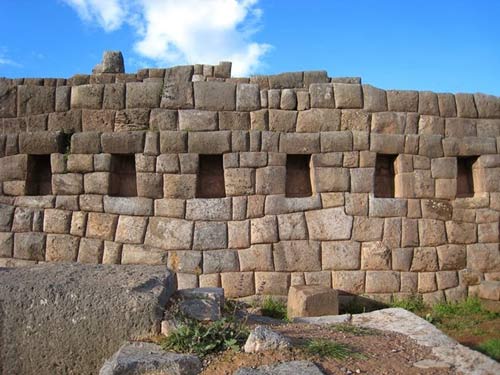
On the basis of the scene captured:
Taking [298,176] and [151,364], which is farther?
[298,176]

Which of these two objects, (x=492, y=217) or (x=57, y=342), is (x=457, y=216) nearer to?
(x=492, y=217)

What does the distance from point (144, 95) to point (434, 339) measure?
18.7ft

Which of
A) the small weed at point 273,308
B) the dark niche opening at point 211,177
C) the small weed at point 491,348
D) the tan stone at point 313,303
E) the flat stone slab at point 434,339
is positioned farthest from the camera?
the dark niche opening at point 211,177

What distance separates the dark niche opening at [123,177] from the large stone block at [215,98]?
1.43 meters

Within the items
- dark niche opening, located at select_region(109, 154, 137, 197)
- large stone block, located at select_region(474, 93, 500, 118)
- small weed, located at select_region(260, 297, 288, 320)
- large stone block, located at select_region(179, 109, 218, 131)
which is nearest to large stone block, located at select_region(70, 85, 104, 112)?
dark niche opening, located at select_region(109, 154, 137, 197)

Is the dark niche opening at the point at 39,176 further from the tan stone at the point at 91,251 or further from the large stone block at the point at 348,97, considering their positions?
the large stone block at the point at 348,97

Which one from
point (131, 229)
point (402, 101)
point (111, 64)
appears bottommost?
point (131, 229)

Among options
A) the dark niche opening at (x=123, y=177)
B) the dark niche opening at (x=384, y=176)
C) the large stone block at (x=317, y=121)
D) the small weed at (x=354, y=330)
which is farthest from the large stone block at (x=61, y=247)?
the dark niche opening at (x=384, y=176)

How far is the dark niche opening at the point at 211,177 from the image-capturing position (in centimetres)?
835

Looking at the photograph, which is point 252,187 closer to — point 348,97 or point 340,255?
point 340,255

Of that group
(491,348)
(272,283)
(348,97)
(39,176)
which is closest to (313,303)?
(272,283)

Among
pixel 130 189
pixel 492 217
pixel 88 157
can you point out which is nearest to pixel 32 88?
pixel 88 157

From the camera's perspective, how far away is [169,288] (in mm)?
4727

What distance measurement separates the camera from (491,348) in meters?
5.92
